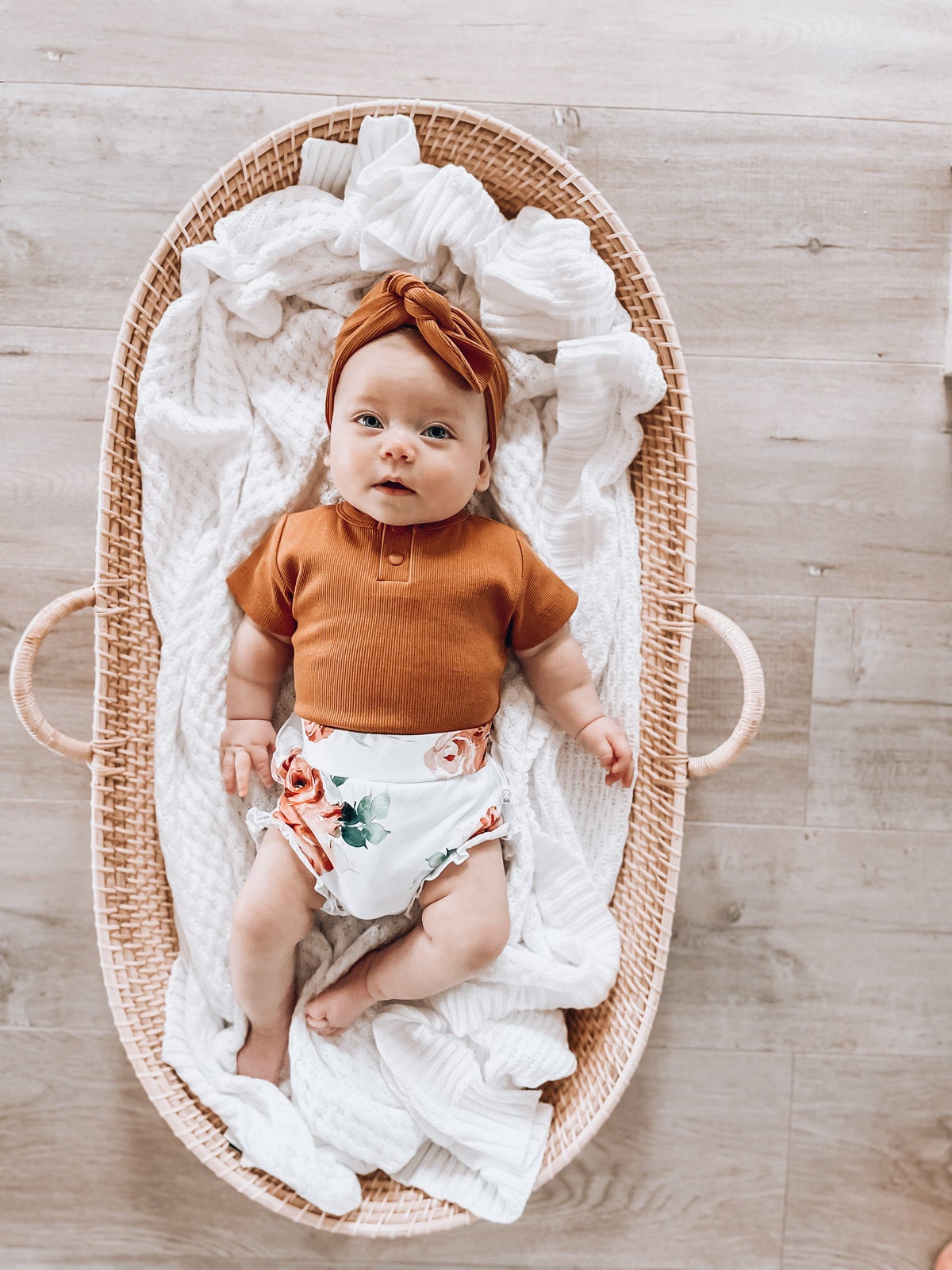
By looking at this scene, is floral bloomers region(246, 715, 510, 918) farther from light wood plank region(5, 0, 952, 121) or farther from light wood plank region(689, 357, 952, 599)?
light wood plank region(5, 0, 952, 121)

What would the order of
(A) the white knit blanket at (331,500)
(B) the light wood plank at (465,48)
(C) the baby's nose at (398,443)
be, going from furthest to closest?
1. (B) the light wood plank at (465,48)
2. (A) the white knit blanket at (331,500)
3. (C) the baby's nose at (398,443)

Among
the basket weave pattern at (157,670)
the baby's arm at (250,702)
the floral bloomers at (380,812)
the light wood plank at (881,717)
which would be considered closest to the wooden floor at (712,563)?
the light wood plank at (881,717)

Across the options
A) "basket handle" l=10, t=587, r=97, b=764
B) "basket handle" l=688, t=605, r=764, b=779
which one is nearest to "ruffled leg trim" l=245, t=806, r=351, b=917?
"basket handle" l=10, t=587, r=97, b=764

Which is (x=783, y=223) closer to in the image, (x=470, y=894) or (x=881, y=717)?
(x=881, y=717)

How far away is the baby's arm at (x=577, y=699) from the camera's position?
1034mm

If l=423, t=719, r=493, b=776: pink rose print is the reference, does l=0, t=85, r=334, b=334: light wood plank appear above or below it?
above

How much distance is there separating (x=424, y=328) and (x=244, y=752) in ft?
1.69

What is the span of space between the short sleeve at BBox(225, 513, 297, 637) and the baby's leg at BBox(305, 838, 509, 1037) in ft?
1.14

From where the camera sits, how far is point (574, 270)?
98 cm

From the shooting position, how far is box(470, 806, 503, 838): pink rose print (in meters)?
1.00

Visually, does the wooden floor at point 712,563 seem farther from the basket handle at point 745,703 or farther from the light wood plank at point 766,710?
the basket handle at point 745,703

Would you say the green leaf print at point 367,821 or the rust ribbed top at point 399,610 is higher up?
the rust ribbed top at point 399,610

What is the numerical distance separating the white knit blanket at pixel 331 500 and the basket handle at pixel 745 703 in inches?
4.1

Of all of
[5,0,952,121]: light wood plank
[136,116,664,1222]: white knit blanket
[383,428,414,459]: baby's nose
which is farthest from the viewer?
[5,0,952,121]: light wood plank
